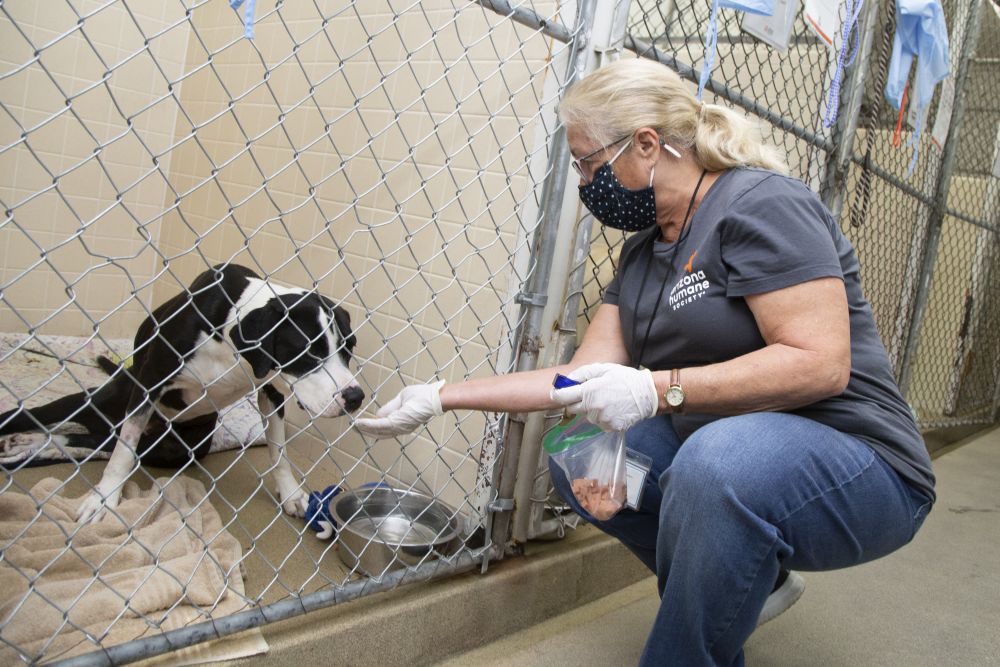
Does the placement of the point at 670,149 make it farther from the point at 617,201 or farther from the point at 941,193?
the point at 941,193

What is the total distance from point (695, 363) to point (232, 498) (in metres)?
1.71

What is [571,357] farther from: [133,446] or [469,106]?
[133,446]

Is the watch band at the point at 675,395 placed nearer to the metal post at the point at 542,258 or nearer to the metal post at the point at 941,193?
the metal post at the point at 542,258

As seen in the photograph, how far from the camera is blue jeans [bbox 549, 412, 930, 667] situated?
1393 mm

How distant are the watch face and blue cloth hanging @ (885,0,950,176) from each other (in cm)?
210

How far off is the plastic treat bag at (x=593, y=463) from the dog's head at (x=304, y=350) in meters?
0.63

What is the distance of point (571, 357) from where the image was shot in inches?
82.5

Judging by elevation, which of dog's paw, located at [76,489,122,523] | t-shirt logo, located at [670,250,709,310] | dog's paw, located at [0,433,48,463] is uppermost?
t-shirt logo, located at [670,250,709,310]

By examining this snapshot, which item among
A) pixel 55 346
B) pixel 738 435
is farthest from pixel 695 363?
pixel 55 346

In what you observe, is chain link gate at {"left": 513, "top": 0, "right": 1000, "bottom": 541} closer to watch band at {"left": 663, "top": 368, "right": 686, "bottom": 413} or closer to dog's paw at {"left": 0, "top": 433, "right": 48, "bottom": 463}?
watch band at {"left": 663, "top": 368, "right": 686, "bottom": 413}

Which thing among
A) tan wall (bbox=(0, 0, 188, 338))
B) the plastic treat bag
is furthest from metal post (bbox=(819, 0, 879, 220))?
tan wall (bbox=(0, 0, 188, 338))

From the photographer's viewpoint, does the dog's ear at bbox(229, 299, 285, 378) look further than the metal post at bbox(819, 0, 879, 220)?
No

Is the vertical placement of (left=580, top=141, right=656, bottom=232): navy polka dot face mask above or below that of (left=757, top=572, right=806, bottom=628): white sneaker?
above

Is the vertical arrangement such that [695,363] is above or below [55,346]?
above
